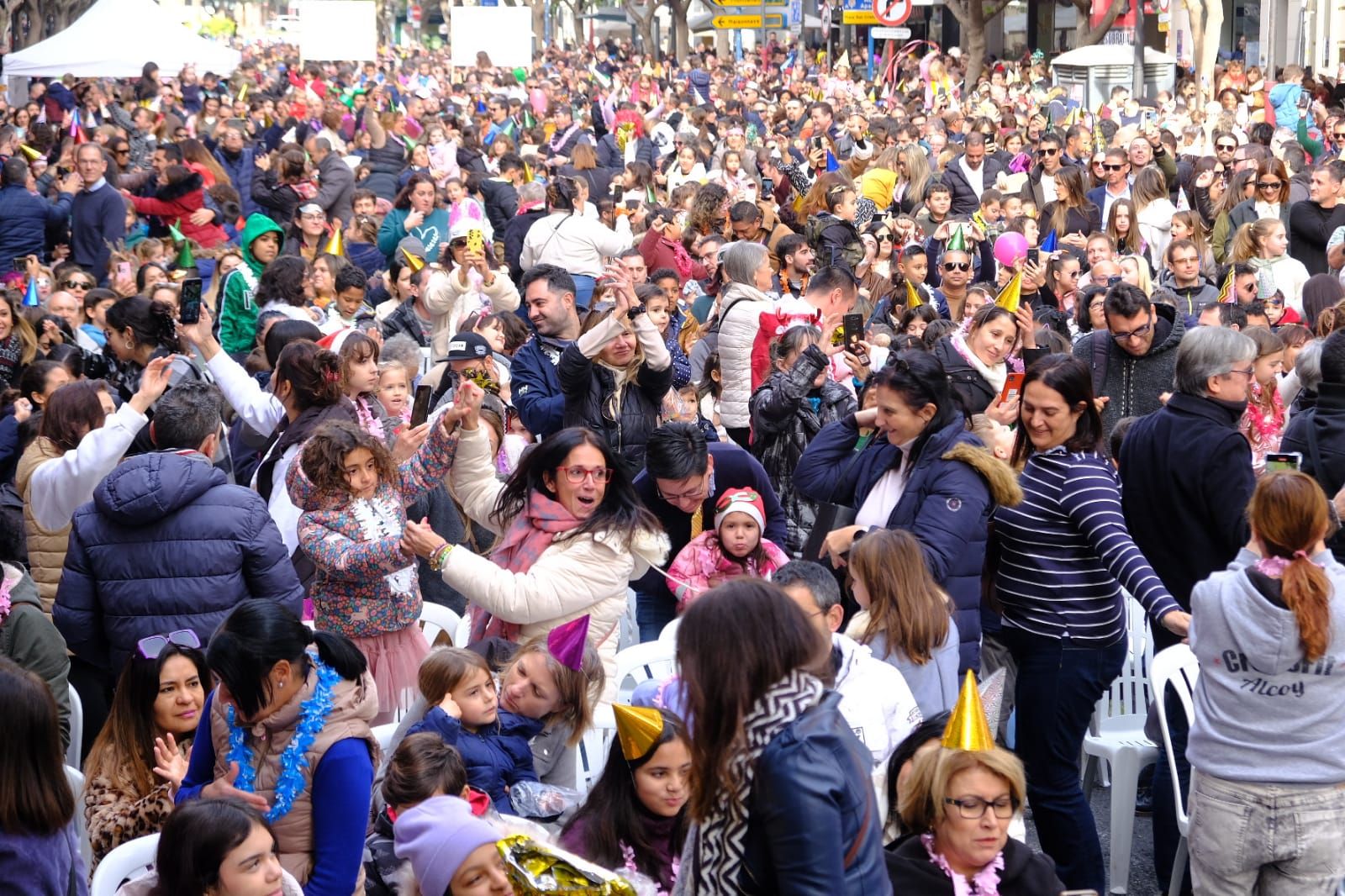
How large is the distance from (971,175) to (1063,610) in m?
9.45

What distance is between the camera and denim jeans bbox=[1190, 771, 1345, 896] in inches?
159

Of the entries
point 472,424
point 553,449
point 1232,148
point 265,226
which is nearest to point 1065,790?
point 553,449

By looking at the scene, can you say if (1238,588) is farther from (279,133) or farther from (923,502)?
(279,133)

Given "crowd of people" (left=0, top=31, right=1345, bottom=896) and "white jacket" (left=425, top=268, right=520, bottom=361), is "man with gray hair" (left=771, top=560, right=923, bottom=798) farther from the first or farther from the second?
"white jacket" (left=425, top=268, right=520, bottom=361)

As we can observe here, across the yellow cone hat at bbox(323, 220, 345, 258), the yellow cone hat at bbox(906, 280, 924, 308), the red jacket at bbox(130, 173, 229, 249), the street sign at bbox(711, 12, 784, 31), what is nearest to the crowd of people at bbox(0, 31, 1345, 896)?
the yellow cone hat at bbox(906, 280, 924, 308)

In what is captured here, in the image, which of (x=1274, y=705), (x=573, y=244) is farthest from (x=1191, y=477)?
(x=573, y=244)

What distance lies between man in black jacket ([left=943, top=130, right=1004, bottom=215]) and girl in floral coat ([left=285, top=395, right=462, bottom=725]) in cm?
854

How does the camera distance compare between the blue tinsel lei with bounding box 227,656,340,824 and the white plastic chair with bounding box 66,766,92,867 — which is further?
the white plastic chair with bounding box 66,766,92,867

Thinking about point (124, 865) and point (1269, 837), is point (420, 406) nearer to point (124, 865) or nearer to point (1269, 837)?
point (124, 865)

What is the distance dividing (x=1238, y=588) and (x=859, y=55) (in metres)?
51.6

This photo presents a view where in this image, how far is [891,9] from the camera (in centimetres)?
3253

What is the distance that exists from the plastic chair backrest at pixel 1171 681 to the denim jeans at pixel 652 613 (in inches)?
67.8

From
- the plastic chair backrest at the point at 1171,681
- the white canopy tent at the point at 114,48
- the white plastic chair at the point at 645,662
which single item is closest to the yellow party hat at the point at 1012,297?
the plastic chair backrest at the point at 1171,681

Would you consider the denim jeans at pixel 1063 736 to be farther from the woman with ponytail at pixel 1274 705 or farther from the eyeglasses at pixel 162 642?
the eyeglasses at pixel 162 642
